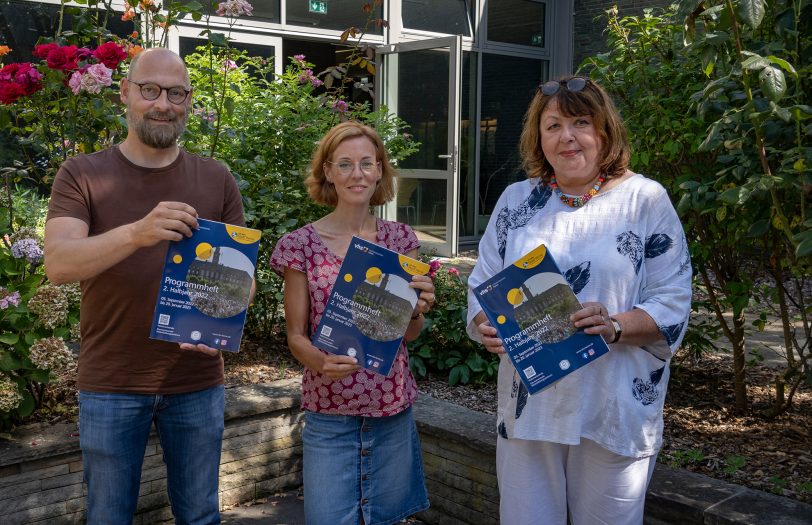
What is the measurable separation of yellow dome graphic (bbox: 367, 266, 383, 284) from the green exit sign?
853 cm

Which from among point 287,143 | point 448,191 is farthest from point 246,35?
point 287,143

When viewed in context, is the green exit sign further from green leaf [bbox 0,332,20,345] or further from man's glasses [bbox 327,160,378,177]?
man's glasses [bbox 327,160,378,177]

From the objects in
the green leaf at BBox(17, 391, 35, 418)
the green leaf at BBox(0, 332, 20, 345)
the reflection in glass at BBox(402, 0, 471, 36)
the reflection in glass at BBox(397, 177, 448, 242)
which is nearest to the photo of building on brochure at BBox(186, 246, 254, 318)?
the green leaf at BBox(0, 332, 20, 345)

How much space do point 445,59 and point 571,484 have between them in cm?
852

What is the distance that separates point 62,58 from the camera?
12.7 ft

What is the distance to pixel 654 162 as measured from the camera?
438 cm

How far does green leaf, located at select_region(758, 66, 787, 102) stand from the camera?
2.52 m

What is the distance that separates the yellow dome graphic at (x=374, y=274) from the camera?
7.91 feet

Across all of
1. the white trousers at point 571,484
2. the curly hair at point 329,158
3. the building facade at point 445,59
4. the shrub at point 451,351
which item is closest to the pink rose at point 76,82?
the curly hair at point 329,158

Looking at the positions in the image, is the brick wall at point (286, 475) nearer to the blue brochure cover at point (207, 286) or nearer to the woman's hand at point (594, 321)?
the woman's hand at point (594, 321)

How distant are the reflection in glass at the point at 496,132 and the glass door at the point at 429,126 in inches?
52.3

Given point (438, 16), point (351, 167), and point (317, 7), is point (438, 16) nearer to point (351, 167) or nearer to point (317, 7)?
point (317, 7)

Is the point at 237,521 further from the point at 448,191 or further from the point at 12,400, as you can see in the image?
the point at 448,191

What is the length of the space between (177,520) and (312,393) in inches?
25.9
